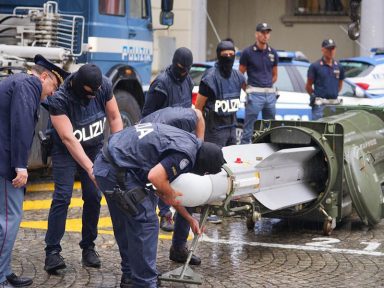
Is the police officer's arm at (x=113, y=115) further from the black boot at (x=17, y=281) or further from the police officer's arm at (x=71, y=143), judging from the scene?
the black boot at (x=17, y=281)

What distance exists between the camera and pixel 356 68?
1545 centimetres

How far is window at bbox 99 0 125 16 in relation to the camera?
37.3 feet

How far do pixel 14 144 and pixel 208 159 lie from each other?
4.77ft

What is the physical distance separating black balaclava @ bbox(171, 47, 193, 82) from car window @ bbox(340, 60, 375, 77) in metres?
7.29

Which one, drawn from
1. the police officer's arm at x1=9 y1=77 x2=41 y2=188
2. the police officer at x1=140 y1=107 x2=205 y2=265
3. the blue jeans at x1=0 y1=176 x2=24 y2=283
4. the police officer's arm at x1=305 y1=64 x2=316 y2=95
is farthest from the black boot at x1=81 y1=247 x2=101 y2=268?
the police officer's arm at x1=305 y1=64 x2=316 y2=95

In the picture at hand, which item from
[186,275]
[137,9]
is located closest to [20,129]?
[186,275]

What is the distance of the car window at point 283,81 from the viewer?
13352 millimetres

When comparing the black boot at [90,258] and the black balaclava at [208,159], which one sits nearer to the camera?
the black balaclava at [208,159]

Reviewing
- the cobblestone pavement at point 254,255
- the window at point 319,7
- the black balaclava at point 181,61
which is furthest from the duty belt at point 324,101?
the window at point 319,7

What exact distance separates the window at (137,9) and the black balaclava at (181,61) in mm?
4011

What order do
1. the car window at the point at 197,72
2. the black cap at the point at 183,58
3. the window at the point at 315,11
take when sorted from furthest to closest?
the window at the point at 315,11, the car window at the point at 197,72, the black cap at the point at 183,58

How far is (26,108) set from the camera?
632 centimetres

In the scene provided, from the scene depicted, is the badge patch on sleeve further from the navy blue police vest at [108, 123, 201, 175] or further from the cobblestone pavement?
the cobblestone pavement

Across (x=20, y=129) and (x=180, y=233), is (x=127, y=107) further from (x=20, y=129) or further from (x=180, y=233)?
(x=20, y=129)
